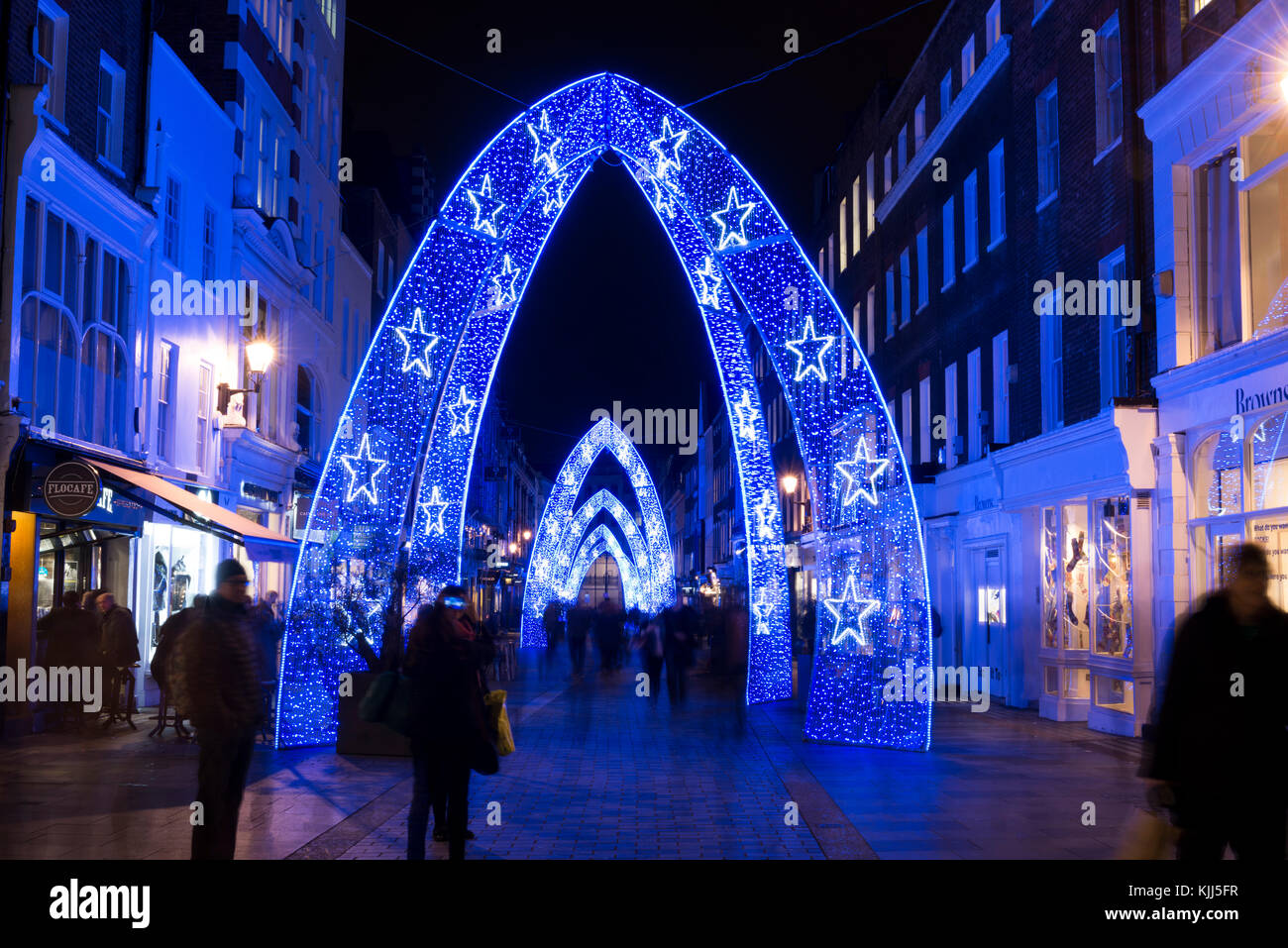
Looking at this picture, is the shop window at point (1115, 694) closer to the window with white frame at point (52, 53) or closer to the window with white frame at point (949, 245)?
the window with white frame at point (949, 245)

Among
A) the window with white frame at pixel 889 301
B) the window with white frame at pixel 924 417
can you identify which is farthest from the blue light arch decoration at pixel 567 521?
the window with white frame at pixel 924 417

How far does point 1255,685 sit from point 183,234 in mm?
20033

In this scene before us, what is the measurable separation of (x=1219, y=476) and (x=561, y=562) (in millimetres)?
44050

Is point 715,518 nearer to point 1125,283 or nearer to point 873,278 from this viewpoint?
point 873,278

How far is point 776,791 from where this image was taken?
12094 millimetres

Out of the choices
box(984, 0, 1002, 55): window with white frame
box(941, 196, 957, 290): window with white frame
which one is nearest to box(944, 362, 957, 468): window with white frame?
box(941, 196, 957, 290): window with white frame

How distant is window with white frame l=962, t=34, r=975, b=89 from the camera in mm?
24609

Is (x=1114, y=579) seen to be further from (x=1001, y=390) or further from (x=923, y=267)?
(x=923, y=267)

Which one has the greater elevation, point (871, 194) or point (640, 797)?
point (871, 194)

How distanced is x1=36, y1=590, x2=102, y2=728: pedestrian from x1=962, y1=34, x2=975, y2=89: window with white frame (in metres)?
18.0

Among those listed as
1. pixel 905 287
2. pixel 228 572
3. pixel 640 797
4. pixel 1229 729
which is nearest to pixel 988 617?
pixel 905 287

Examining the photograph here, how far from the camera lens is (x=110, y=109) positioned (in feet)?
63.6

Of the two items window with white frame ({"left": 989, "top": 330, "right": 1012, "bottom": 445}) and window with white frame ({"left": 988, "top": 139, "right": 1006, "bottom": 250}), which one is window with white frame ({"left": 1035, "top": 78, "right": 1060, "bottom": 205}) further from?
window with white frame ({"left": 989, "top": 330, "right": 1012, "bottom": 445})
